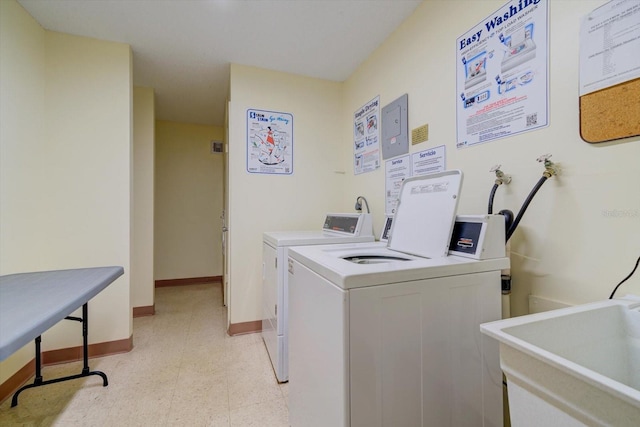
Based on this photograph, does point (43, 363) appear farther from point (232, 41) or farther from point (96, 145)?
point (232, 41)

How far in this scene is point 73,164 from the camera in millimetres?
2059

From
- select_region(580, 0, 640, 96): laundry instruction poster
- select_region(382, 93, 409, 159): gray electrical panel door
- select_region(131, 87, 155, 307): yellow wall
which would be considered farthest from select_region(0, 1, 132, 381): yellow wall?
select_region(580, 0, 640, 96): laundry instruction poster

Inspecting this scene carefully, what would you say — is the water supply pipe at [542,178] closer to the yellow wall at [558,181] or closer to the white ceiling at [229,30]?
the yellow wall at [558,181]

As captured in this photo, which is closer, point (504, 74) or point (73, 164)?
point (504, 74)

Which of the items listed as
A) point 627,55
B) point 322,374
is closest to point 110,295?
point 322,374

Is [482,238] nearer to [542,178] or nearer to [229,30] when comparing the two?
[542,178]

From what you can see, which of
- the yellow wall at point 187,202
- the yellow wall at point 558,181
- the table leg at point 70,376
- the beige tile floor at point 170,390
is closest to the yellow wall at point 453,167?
the yellow wall at point 558,181

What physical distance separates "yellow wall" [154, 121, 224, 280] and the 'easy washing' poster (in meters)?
3.73

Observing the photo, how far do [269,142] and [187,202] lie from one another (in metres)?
2.32

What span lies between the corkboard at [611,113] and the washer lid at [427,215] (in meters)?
0.45

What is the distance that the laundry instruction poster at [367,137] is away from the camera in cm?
228

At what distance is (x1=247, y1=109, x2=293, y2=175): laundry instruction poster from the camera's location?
2.49 m

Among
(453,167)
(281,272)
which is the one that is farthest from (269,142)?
(453,167)

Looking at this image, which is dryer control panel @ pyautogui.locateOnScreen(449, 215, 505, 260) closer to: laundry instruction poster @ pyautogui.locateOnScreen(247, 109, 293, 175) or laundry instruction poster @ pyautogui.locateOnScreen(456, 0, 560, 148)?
laundry instruction poster @ pyautogui.locateOnScreen(456, 0, 560, 148)
